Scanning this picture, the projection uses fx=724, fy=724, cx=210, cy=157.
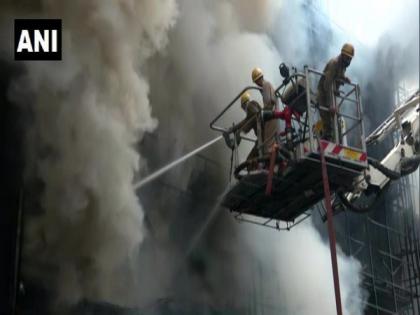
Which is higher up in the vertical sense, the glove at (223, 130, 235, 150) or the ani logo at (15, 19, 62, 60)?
the ani logo at (15, 19, 62, 60)

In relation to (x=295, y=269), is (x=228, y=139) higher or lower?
higher

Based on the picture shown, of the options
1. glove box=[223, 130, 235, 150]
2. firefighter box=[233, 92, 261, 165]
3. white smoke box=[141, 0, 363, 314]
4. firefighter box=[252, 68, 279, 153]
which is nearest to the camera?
firefighter box=[252, 68, 279, 153]

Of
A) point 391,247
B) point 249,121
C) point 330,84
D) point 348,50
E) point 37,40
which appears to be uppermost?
point 37,40

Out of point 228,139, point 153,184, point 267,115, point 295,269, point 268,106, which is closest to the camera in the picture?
point 267,115

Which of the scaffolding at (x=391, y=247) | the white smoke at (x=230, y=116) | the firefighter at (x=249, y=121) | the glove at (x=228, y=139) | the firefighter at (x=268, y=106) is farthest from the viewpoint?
the scaffolding at (x=391, y=247)

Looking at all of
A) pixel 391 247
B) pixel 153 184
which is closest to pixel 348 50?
pixel 153 184

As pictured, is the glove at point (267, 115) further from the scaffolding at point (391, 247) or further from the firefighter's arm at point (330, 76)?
the scaffolding at point (391, 247)

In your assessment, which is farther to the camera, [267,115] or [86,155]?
[267,115]

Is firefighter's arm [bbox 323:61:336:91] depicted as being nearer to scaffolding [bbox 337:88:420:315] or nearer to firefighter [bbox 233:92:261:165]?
firefighter [bbox 233:92:261:165]

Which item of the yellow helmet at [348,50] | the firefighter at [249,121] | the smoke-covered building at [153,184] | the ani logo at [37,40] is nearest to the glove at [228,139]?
the firefighter at [249,121]

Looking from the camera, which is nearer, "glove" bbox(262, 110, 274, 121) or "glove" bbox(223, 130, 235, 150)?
"glove" bbox(262, 110, 274, 121)

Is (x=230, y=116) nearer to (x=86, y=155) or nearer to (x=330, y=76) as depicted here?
(x=330, y=76)

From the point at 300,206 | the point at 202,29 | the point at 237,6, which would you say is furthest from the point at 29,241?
the point at 237,6

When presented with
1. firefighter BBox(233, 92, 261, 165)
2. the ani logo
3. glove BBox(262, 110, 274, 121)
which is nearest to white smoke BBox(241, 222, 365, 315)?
firefighter BBox(233, 92, 261, 165)
